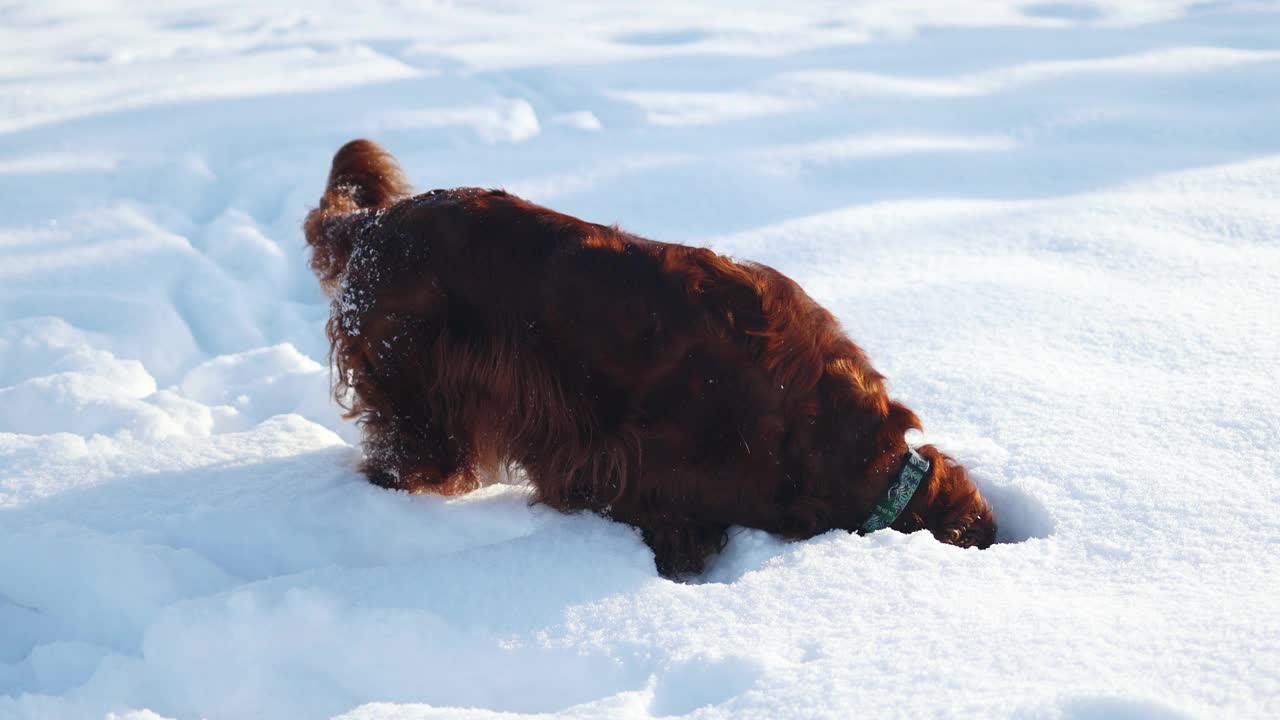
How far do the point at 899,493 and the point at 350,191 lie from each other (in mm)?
1235

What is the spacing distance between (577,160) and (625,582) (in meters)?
2.35

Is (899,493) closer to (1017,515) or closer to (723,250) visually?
(1017,515)

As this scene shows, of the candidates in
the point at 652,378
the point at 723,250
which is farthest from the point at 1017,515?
the point at 723,250

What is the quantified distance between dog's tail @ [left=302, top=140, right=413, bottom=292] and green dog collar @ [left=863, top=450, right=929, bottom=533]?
109 centimetres

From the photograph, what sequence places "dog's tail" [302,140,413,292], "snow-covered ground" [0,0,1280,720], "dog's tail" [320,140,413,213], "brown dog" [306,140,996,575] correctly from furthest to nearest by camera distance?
"dog's tail" [320,140,413,213] < "dog's tail" [302,140,413,292] < "brown dog" [306,140,996,575] < "snow-covered ground" [0,0,1280,720]

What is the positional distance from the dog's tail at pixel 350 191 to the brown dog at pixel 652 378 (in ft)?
0.76

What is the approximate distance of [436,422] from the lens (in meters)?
1.83

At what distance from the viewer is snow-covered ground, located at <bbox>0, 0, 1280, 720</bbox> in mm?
1365

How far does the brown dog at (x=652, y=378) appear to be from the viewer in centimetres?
166

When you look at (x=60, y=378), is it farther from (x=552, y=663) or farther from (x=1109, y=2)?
(x=1109, y=2)

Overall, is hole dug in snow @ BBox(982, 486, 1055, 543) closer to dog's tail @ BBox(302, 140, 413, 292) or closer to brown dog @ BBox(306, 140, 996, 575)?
brown dog @ BBox(306, 140, 996, 575)

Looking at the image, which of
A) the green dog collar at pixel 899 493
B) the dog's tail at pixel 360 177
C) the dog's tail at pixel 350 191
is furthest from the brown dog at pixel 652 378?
the dog's tail at pixel 360 177

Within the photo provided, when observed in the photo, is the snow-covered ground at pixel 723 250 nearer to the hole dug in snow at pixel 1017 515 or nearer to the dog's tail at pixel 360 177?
the hole dug in snow at pixel 1017 515

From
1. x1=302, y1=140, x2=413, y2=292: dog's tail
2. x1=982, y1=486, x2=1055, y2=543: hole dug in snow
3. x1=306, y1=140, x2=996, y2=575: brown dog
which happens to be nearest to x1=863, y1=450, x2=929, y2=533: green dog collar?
x1=306, y1=140, x2=996, y2=575: brown dog
